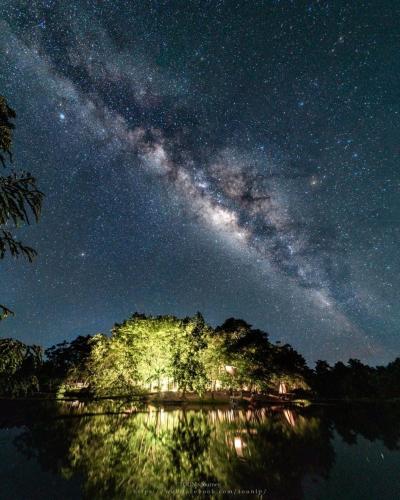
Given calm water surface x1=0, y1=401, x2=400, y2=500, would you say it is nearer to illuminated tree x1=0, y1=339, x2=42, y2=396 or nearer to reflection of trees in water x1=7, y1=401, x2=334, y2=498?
reflection of trees in water x1=7, y1=401, x2=334, y2=498

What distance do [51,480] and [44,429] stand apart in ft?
39.9

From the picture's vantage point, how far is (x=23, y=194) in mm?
6965

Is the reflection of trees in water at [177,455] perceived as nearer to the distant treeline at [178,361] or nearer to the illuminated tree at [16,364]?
the illuminated tree at [16,364]

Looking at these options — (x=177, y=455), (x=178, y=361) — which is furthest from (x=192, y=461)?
(x=178, y=361)

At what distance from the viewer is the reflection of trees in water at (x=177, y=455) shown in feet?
36.1

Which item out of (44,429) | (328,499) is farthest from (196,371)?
(328,499)

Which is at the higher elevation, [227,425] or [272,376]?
[272,376]

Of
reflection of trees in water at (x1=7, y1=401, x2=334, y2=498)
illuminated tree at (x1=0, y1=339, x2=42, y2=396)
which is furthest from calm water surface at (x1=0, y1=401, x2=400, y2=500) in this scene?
illuminated tree at (x1=0, y1=339, x2=42, y2=396)

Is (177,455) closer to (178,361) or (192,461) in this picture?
(192,461)

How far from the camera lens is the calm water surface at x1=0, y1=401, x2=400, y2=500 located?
35.3 feet

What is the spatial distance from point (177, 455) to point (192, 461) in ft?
4.79

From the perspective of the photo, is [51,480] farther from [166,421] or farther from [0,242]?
[166,421]

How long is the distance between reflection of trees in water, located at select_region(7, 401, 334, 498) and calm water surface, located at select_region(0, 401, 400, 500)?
40mm

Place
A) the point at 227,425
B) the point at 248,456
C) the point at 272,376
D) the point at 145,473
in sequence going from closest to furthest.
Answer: the point at 145,473 < the point at 248,456 < the point at 227,425 < the point at 272,376
